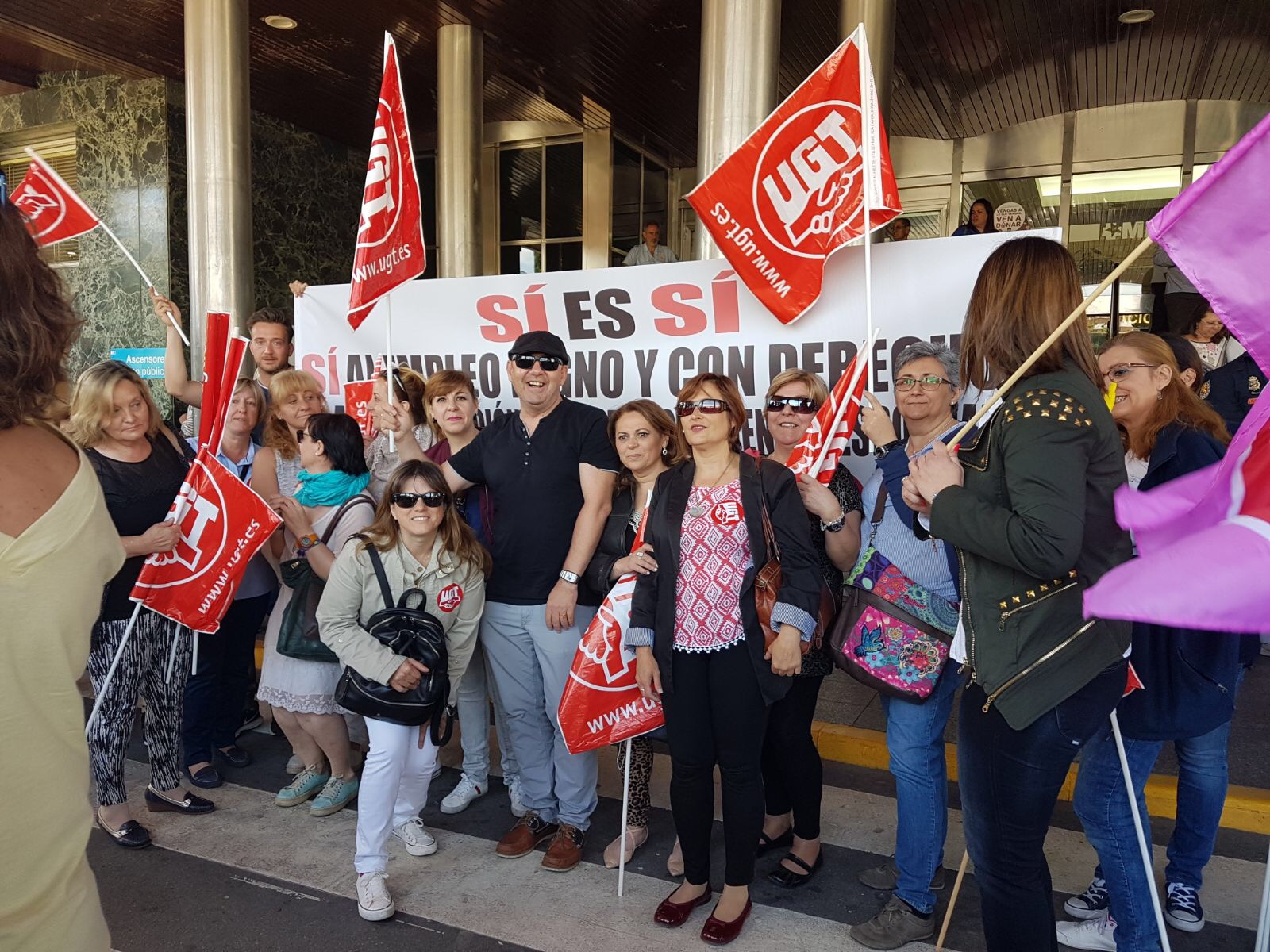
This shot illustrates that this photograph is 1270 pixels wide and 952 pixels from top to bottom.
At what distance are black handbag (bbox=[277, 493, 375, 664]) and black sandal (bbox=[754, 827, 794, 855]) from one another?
2007mm

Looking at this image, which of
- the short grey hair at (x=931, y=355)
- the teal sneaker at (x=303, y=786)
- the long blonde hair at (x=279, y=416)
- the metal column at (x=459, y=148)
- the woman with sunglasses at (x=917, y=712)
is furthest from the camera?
the metal column at (x=459, y=148)

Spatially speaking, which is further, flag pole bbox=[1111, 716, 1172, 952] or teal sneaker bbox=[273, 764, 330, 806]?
teal sneaker bbox=[273, 764, 330, 806]

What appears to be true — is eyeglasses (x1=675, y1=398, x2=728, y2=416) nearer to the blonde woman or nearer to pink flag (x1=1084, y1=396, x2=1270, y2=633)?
pink flag (x1=1084, y1=396, x2=1270, y2=633)

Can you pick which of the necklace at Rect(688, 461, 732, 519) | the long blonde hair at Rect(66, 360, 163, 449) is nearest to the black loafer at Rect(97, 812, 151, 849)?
the long blonde hair at Rect(66, 360, 163, 449)

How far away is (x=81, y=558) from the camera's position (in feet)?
4.48

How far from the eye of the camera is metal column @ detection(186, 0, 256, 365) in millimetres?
8508

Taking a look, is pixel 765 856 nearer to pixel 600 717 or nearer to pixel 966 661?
pixel 600 717

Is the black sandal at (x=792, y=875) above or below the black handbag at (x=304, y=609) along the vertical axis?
below

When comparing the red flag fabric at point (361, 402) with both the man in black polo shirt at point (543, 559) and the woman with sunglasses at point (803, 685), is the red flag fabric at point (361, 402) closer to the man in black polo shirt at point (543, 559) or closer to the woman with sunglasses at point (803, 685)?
the man in black polo shirt at point (543, 559)

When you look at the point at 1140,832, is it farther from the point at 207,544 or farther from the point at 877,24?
the point at 877,24

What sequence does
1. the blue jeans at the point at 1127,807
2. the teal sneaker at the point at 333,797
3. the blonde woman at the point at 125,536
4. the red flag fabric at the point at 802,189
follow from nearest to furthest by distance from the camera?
the blue jeans at the point at 1127,807 < the red flag fabric at the point at 802,189 < the blonde woman at the point at 125,536 < the teal sneaker at the point at 333,797

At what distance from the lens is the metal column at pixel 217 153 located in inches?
335

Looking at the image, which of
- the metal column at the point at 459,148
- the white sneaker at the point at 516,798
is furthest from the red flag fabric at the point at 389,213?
the metal column at the point at 459,148

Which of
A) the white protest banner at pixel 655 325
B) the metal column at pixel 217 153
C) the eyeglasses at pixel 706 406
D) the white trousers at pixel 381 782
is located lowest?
the white trousers at pixel 381 782
